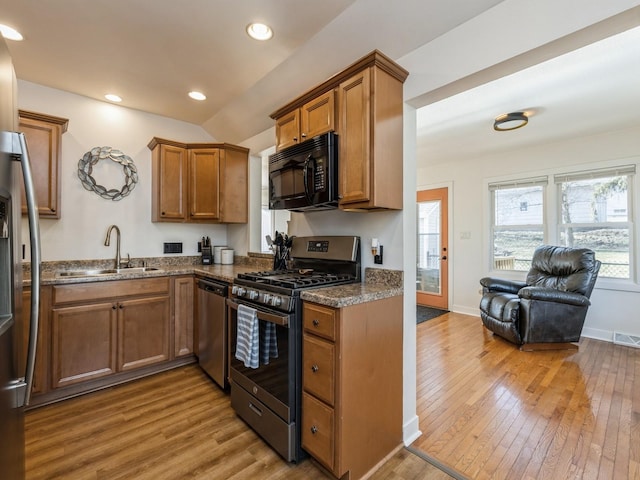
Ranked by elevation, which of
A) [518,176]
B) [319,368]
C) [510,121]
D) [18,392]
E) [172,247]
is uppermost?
[510,121]

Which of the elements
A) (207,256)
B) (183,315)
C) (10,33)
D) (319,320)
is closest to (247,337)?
(319,320)

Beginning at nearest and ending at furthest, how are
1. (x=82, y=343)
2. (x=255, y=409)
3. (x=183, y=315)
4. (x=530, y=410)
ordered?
(x=255, y=409) < (x=530, y=410) < (x=82, y=343) < (x=183, y=315)

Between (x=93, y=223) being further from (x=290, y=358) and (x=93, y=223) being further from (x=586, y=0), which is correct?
(x=586, y=0)

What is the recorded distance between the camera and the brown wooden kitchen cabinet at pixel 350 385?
147 centimetres

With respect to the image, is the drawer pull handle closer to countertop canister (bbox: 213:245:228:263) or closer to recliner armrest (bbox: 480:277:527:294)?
countertop canister (bbox: 213:245:228:263)

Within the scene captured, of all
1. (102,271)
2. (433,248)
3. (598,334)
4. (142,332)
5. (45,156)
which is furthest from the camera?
(433,248)

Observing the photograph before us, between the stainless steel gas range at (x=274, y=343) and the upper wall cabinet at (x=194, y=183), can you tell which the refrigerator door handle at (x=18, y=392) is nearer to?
the stainless steel gas range at (x=274, y=343)

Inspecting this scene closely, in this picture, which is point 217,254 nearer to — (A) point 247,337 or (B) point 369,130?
(A) point 247,337

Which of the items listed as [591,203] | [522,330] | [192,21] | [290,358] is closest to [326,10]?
[192,21]

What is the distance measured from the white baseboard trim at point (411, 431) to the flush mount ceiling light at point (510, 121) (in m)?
2.98

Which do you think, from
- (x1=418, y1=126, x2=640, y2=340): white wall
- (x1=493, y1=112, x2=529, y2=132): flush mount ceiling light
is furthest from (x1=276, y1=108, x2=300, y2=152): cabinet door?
(x1=418, y1=126, x2=640, y2=340): white wall

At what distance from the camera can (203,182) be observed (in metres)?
3.25

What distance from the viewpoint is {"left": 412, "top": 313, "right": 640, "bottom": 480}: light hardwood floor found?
1.67 m

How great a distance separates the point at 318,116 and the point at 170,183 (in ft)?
6.45
